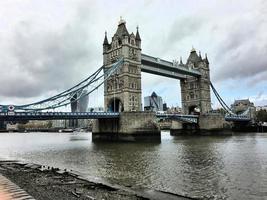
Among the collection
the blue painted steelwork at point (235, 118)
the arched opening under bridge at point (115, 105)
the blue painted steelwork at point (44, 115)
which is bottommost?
the blue painted steelwork at point (44, 115)

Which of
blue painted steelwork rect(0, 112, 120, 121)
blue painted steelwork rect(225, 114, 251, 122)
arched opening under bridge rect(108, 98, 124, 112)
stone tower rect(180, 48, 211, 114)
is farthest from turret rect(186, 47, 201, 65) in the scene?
Answer: blue painted steelwork rect(0, 112, 120, 121)

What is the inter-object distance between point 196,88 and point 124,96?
1305 inches

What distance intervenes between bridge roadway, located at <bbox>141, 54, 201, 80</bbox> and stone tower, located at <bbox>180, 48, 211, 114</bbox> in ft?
8.74

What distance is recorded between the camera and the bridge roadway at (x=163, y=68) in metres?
67.2

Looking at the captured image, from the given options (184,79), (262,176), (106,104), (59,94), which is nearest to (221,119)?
(184,79)

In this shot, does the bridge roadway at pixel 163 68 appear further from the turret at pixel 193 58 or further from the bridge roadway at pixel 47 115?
the bridge roadway at pixel 47 115

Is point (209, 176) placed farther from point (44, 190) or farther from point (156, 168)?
point (44, 190)

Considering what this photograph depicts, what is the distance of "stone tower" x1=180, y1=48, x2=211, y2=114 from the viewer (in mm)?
84875

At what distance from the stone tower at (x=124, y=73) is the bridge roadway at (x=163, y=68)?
428 cm

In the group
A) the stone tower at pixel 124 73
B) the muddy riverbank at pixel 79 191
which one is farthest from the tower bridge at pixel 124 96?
the muddy riverbank at pixel 79 191

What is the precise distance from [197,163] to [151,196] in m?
11.7

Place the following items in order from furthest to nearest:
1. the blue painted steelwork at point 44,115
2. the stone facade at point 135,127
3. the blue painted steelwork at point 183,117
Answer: the blue painted steelwork at point 183,117 < the stone facade at point 135,127 < the blue painted steelwork at point 44,115

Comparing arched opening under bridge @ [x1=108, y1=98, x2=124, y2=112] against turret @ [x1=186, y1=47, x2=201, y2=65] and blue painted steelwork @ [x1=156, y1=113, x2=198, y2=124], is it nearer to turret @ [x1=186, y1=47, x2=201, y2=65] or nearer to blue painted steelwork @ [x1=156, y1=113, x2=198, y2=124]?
blue painted steelwork @ [x1=156, y1=113, x2=198, y2=124]

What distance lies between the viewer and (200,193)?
579 inches
